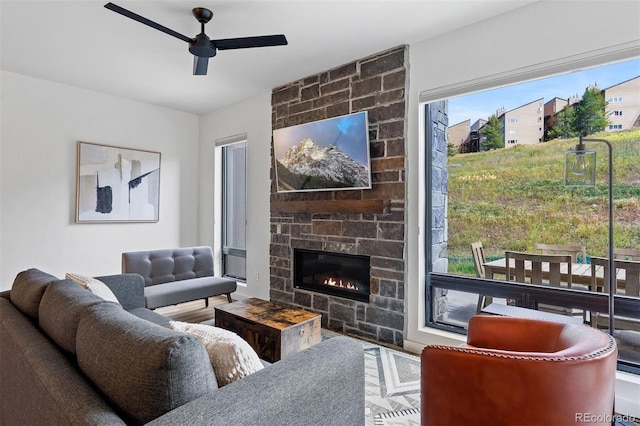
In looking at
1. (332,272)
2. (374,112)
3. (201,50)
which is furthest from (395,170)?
(201,50)

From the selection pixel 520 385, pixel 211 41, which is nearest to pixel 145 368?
pixel 520 385

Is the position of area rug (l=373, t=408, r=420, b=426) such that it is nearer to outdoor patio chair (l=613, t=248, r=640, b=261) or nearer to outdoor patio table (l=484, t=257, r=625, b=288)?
outdoor patio table (l=484, t=257, r=625, b=288)

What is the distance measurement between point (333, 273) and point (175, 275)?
1.79 meters

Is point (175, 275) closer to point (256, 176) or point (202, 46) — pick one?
point (256, 176)

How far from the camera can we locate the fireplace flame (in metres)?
3.30

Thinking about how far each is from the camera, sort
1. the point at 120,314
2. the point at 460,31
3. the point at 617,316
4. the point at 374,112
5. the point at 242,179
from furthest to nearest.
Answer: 1. the point at 242,179
2. the point at 374,112
3. the point at 460,31
4. the point at 617,316
5. the point at 120,314

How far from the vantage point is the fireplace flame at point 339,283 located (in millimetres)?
3301

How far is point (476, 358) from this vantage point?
48.6 inches

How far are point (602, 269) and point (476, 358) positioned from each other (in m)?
1.50

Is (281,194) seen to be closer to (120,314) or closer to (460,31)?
(460,31)

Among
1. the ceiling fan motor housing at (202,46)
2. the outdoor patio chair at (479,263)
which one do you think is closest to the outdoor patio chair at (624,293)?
the outdoor patio chair at (479,263)

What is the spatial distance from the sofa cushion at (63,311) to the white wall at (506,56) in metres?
2.30

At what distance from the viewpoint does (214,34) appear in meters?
2.74

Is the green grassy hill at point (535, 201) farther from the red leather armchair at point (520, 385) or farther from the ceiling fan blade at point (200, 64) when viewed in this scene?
the ceiling fan blade at point (200, 64)
